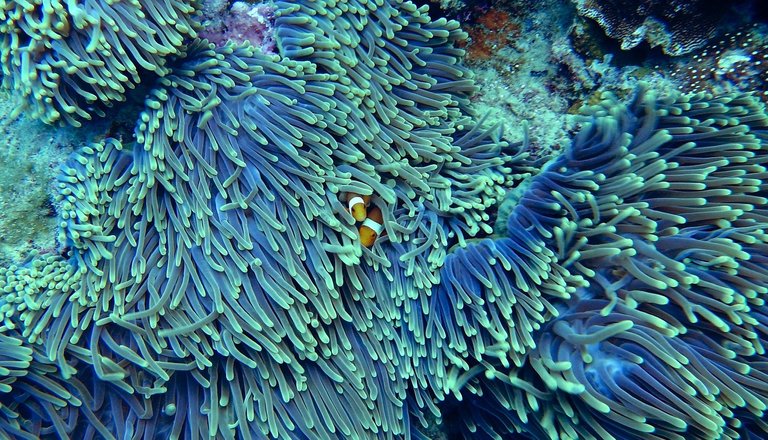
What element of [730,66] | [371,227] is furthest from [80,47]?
[730,66]

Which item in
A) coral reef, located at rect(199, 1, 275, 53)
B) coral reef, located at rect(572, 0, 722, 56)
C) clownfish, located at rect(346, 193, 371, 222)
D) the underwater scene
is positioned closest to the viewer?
the underwater scene

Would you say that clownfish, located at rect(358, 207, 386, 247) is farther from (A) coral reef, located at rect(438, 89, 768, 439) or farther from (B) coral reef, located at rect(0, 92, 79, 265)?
(B) coral reef, located at rect(0, 92, 79, 265)

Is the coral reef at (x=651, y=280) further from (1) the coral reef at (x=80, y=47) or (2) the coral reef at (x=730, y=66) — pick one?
(1) the coral reef at (x=80, y=47)

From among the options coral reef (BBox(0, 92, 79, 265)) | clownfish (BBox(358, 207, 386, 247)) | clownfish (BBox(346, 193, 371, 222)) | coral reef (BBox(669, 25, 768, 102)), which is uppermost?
coral reef (BBox(669, 25, 768, 102))

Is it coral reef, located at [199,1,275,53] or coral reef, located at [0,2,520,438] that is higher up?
coral reef, located at [199,1,275,53]

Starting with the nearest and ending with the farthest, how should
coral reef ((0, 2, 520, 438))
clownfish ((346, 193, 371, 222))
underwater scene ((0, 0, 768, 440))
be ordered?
underwater scene ((0, 0, 768, 440)) < coral reef ((0, 2, 520, 438)) < clownfish ((346, 193, 371, 222))

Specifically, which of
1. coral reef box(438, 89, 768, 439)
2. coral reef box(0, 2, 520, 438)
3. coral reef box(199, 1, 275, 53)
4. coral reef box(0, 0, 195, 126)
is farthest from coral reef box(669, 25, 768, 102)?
coral reef box(0, 0, 195, 126)

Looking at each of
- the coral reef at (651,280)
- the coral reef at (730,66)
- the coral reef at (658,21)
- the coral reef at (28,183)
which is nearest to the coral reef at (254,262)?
the coral reef at (28,183)
